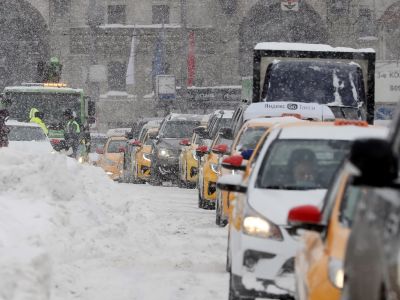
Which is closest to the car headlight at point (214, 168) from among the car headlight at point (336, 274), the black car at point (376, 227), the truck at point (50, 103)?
the truck at point (50, 103)

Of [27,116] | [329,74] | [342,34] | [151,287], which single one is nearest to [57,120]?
[27,116]

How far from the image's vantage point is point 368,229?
4582 mm

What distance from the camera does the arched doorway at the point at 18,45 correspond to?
82.2 meters

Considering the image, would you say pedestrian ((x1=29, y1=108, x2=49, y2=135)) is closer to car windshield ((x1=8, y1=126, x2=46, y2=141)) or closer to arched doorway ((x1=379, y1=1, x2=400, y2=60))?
car windshield ((x1=8, y1=126, x2=46, y2=141))

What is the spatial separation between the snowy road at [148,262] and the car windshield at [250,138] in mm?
1144

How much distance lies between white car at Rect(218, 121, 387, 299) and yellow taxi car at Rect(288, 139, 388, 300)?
5.65 ft

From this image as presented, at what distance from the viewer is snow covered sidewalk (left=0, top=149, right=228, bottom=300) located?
8.86 meters

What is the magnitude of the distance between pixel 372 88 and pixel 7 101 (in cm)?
1179

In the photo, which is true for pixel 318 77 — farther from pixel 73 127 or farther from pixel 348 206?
pixel 348 206

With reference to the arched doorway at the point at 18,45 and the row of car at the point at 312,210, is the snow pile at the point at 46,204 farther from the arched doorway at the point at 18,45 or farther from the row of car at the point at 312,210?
the arched doorway at the point at 18,45

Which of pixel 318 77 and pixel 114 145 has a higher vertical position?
pixel 318 77

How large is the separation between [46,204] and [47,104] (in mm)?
17664

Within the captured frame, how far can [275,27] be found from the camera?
83438 millimetres

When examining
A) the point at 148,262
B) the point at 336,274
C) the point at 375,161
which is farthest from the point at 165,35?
the point at 375,161
